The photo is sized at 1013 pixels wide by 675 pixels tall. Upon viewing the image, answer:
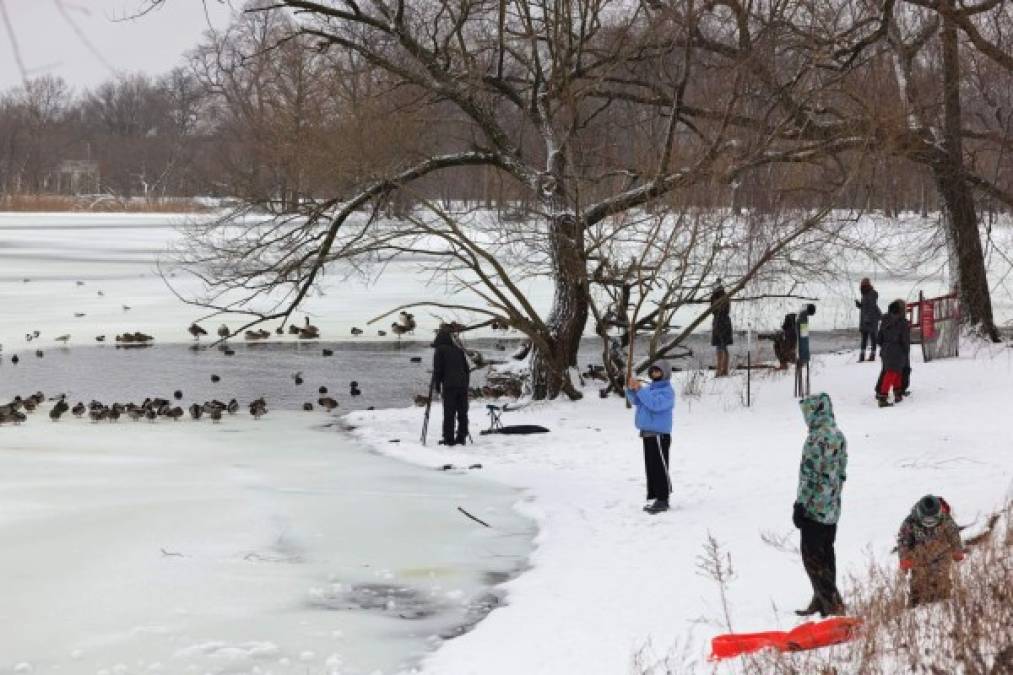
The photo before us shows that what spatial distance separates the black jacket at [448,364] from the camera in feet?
50.8

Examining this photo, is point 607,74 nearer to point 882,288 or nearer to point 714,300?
point 714,300

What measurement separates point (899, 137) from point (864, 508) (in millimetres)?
8775

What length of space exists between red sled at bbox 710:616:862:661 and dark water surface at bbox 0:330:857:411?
14098 mm

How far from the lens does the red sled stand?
21.5 feet

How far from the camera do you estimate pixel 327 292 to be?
130ft

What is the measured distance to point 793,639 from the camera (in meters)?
6.63

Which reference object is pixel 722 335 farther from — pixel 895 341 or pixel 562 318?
pixel 895 341

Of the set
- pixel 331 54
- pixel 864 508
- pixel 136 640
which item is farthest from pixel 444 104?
pixel 136 640

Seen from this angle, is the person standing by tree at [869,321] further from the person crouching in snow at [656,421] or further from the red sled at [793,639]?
the red sled at [793,639]

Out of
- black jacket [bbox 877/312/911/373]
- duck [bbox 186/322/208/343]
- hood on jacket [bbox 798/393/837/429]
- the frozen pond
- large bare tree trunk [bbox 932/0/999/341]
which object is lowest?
the frozen pond

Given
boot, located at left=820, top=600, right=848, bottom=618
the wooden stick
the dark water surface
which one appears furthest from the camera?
the dark water surface

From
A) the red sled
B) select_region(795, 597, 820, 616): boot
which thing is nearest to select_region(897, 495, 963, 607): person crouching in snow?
the red sled

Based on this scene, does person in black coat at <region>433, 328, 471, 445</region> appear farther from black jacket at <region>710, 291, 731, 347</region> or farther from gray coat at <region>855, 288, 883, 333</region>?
gray coat at <region>855, 288, 883, 333</region>

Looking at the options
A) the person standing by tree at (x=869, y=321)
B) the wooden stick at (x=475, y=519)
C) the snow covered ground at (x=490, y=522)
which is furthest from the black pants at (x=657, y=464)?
the person standing by tree at (x=869, y=321)
